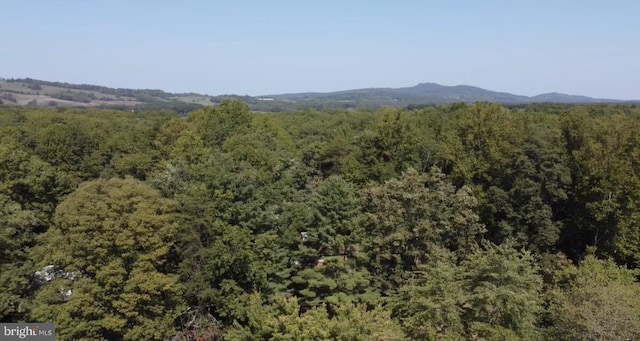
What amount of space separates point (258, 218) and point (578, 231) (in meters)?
24.3

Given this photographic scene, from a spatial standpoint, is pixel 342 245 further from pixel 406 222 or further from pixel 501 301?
pixel 501 301

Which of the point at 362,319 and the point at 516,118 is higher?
the point at 516,118

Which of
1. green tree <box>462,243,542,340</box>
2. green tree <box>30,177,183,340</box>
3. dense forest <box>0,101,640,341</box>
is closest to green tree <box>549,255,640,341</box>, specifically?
dense forest <box>0,101,640,341</box>

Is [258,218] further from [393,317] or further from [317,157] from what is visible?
[317,157]

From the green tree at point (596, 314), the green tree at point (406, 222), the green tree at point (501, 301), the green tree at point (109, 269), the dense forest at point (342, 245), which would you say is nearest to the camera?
the green tree at point (596, 314)

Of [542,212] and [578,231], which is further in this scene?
[578,231]

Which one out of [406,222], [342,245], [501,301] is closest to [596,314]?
[501,301]

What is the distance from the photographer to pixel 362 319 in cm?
1812

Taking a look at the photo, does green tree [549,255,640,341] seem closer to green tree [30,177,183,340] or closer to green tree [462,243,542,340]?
green tree [462,243,542,340]

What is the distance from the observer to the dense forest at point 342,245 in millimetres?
19438

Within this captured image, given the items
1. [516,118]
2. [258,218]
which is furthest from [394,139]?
[258,218]

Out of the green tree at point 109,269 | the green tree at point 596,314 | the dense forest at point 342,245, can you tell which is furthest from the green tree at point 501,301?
the green tree at point 109,269

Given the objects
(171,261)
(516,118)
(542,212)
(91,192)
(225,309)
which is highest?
(516,118)

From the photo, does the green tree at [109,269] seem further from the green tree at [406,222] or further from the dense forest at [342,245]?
the green tree at [406,222]
